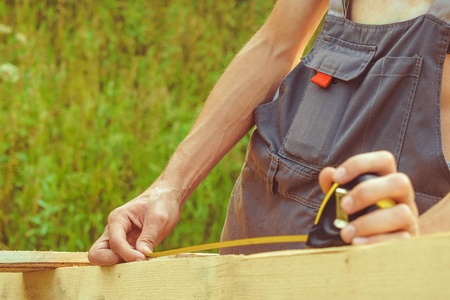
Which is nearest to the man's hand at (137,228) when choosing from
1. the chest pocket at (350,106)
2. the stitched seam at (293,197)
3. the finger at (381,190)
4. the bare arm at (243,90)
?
the bare arm at (243,90)

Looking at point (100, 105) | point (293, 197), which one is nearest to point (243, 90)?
point (293, 197)

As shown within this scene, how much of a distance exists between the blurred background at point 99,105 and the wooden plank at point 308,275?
113 inches

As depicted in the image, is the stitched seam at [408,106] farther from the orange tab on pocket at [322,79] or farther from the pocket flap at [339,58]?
the orange tab on pocket at [322,79]

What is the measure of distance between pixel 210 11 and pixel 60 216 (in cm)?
258

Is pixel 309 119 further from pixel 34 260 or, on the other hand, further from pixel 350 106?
pixel 34 260

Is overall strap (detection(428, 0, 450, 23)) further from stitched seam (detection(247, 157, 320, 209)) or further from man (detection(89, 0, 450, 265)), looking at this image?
stitched seam (detection(247, 157, 320, 209))

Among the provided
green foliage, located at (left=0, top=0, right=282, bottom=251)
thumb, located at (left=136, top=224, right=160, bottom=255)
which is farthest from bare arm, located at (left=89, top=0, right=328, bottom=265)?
green foliage, located at (left=0, top=0, right=282, bottom=251)

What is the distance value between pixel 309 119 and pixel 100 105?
3.16 m

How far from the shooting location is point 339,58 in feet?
5.33

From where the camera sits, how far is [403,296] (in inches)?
26.3

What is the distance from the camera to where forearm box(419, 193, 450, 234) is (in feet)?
3.32

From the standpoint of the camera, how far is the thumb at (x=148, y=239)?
4.82ft

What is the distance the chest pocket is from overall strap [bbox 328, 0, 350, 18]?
0.07 meters

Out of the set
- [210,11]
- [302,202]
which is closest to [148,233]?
[302,202]
